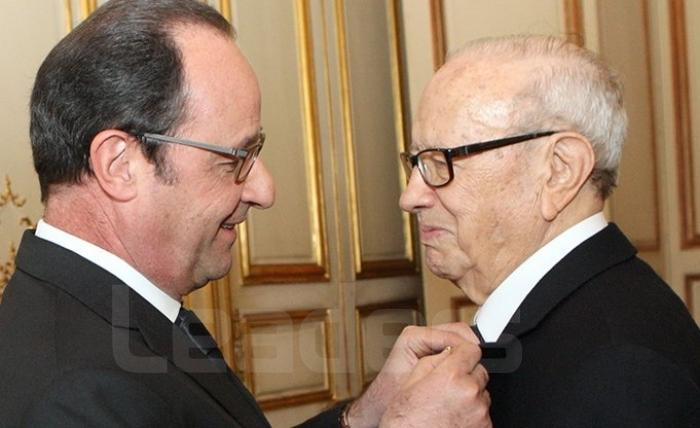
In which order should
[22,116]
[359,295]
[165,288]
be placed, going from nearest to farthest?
[165,288]
[22,116]
[359,295]

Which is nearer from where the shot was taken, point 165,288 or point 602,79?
point 165,288

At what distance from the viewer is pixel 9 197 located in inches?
145

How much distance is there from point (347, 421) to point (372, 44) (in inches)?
128

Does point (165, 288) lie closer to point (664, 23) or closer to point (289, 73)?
point (289, 73)

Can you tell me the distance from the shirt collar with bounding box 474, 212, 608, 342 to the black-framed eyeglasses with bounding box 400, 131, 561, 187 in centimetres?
19

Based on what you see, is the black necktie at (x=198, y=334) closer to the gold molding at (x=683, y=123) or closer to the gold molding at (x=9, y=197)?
the gold molding at (x=9, y=197)

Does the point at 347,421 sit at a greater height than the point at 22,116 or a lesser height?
lesser

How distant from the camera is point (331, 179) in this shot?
512cm

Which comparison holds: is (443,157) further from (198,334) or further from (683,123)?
(683,123)

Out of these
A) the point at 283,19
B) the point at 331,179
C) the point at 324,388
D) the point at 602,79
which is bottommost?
the point at 324,388

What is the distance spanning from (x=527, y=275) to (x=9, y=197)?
87.8 inches

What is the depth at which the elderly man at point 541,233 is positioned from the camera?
1.74 meters

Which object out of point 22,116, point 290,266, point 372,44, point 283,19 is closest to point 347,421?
point 22,116

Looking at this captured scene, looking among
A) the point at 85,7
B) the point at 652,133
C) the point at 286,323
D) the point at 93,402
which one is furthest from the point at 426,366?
the point at 652,133
